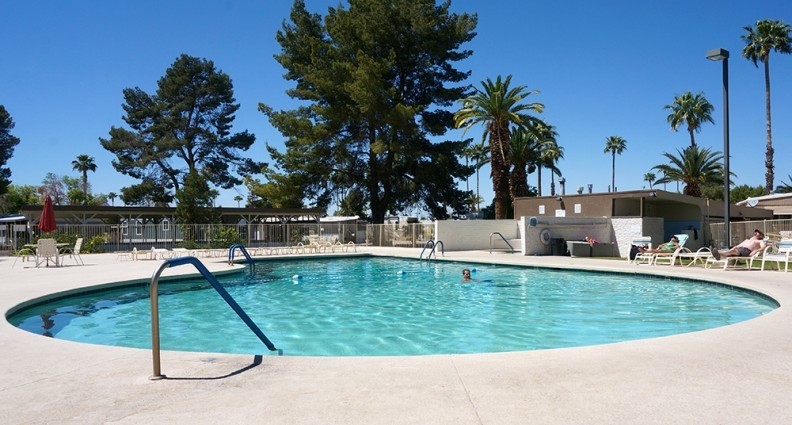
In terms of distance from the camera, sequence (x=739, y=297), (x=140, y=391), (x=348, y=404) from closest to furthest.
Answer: (x=348, y=404) < (x=140, y=391) < (x=739, y=297)

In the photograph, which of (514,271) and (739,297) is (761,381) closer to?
(739,297)

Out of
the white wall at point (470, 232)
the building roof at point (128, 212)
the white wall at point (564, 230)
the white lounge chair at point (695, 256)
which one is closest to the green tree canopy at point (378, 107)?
the building roof at point (128, 212)

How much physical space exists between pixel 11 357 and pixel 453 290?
1011 centimetres

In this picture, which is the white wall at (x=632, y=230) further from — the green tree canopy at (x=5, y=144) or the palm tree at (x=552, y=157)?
→ the green tree canopy at (x=5, y=144)

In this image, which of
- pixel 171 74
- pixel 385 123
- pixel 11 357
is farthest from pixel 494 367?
pixel 171 74

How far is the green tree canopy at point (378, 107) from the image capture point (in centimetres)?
3484

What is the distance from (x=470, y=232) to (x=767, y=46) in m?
35.5

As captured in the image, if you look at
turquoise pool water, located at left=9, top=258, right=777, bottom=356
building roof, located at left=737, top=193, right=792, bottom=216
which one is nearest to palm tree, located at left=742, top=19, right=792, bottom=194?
building roof, located at left=737, top=193, right=792, bottom=216

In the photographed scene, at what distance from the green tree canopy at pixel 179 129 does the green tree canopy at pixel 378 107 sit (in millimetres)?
11586

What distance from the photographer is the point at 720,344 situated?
5684 mm

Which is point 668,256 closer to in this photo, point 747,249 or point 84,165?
point 747,249

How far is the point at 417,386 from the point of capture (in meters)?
4.26

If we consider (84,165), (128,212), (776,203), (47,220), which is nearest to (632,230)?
(776,203)

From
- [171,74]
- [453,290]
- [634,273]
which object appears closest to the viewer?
[453,290]
